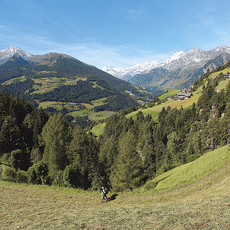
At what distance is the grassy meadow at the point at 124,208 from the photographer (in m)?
15.0

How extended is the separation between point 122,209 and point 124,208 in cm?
53

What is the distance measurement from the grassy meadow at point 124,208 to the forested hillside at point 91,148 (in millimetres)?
11568

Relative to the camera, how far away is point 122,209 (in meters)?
20.5

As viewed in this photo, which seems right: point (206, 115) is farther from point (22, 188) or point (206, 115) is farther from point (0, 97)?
point (0, 97)

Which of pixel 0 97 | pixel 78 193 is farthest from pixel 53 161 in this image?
pixel 0 97

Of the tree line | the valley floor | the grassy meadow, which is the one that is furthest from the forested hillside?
the valley floor

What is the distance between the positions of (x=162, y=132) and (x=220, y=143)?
45.5 meters

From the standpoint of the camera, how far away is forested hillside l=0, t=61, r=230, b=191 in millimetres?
41750

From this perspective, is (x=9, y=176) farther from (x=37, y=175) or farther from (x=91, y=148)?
(x=91, y=148)

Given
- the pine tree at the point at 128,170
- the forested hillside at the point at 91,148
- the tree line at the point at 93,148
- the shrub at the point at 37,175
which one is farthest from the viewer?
the tree line at the point at 93,148

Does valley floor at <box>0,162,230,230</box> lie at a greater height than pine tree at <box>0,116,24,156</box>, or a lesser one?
lesser

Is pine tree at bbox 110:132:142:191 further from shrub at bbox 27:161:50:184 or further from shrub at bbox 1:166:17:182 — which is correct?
shrub at bbox 1:166:17:182

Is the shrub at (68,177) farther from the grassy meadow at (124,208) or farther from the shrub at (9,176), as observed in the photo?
the shrub at (9,176)

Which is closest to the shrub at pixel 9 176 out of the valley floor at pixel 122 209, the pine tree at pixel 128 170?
the valley floor at pixel 122 209
